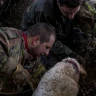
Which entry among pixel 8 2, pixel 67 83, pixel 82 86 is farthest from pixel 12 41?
pixel 8 2

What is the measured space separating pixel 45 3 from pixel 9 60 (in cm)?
175

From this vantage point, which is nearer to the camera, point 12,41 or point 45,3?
point 12,41

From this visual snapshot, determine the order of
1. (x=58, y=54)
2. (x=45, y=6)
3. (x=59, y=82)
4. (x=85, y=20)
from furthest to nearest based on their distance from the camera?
(x=85, y=20)
(x=58, y=54)
(x=45, y=6)
(x=59, y=82)

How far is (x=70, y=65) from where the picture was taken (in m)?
3.00

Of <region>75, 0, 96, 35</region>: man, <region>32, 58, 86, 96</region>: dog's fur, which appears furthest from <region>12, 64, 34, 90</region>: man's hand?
<region>75, 0, 96, 35</region>: man

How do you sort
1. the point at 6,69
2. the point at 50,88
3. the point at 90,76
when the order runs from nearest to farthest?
1. the point at 50,88
2. the point at 6,69
3. the point at 90,76

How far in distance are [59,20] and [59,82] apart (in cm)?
200

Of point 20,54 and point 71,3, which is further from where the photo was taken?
point 71,3

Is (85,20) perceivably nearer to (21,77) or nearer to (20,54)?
(20,54)

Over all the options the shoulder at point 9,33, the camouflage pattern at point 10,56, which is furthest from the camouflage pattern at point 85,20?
the shoulder at point 9,33

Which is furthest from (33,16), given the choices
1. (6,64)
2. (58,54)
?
(6,64)

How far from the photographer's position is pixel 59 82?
2695mm

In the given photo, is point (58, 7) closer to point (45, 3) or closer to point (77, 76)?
point (45, 3)

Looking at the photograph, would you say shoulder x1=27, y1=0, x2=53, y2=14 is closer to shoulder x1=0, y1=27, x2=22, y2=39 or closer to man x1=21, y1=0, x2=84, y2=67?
man x1=21, y1=0, x2=84, y2=67
